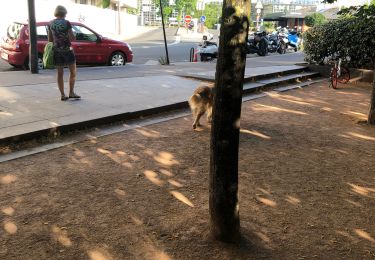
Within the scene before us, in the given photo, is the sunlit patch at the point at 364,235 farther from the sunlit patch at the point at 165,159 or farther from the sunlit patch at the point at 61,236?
the sunlit patch at the point at 61,236

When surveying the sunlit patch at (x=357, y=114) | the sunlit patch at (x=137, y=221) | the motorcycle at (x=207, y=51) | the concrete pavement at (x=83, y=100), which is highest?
the motorcycle at (x=207, y=51)

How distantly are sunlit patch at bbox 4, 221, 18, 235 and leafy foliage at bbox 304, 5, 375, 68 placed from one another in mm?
11706

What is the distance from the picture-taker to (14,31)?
1227 centimetres

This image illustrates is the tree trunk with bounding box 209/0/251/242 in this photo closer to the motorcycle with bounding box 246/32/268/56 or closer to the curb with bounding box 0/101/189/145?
the curb with bounding box 0/101/189/145

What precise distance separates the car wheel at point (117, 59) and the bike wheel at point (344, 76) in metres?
7.56

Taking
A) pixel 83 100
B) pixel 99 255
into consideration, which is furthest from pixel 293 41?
pixel 99 255

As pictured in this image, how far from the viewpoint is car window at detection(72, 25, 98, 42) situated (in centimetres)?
1341

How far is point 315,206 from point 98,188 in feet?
7.22

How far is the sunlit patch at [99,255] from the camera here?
2.98 m

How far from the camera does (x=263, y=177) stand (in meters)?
4.64

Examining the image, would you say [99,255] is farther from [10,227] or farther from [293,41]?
[293,41]

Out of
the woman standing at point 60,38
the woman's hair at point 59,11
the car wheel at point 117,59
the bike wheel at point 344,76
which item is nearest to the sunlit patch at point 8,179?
the woman standing at point 60,38

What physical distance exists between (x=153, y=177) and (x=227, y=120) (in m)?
1.87

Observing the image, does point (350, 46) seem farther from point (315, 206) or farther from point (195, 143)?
point (315, 206)
